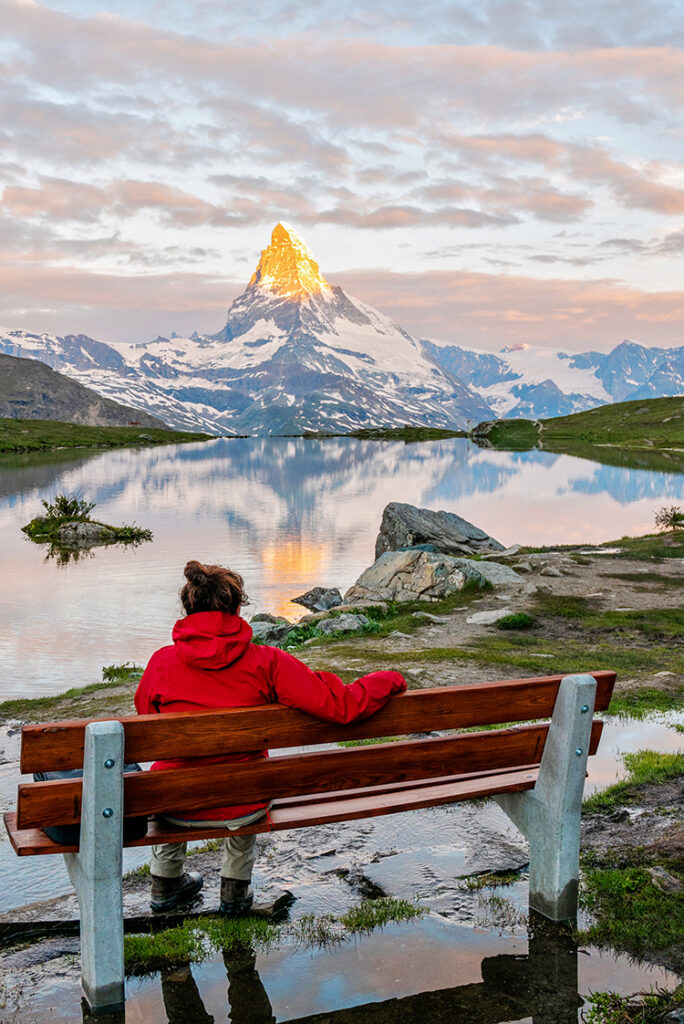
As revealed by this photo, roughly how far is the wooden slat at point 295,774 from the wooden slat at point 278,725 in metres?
0.20

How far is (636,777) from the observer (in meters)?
9.82

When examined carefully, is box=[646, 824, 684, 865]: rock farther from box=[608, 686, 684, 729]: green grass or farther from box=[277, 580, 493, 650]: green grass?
box=[277, 580, 493, 650]: green grass

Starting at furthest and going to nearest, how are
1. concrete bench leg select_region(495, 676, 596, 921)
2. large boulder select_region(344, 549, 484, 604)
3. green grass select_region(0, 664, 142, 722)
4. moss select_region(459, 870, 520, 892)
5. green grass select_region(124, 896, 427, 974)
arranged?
1. large boulder select_region(344, 549, 484, 604)
2. green grass select_region(0, 664, 142, 722)
3. moss select_region(459, 870, 520, 892)
4. concrete bench leg select_region(495, 676, 596, 921)
5. green grass select_region(124, 896, 427, 974)

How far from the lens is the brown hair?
6164 mm

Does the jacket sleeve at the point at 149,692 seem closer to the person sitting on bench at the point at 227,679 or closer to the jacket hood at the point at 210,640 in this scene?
the person sitting on bench at the point at 227,679

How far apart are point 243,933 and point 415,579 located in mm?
19785

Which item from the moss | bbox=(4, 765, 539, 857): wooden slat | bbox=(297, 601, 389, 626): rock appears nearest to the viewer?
bbox=(4, 765, 539, 857): wooden slat

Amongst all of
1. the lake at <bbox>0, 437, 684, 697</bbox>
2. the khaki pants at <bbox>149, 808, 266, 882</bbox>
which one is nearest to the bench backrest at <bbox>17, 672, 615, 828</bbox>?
the khaki pants at <bbox>149, 808, 266, 882</bbox>

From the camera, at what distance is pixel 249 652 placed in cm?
618

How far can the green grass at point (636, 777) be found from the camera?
9.14m

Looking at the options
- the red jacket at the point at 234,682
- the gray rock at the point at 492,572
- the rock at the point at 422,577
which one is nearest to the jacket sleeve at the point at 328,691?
the red jacket at the point at 234,682

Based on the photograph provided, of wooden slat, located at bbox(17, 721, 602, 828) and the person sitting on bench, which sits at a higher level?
the person sitting on bench

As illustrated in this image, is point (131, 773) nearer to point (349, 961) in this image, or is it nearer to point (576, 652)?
point (349, 961)

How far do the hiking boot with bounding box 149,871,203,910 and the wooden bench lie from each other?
1.12 m
